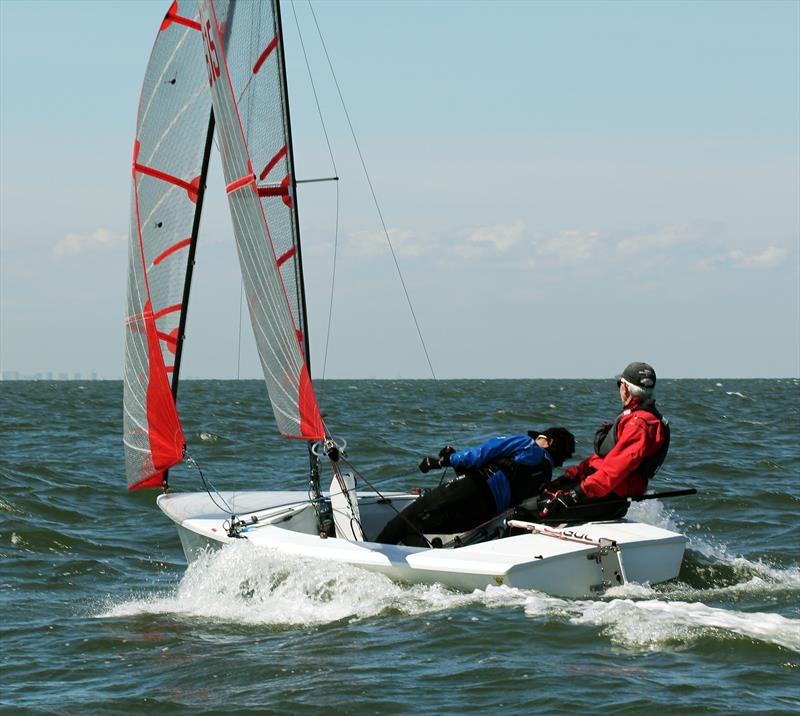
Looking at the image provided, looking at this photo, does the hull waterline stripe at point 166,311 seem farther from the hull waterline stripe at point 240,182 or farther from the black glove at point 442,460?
the black glove at point 442,460

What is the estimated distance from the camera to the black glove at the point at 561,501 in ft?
21.9

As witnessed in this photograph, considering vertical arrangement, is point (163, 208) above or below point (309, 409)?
above

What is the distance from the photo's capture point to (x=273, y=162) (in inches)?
281

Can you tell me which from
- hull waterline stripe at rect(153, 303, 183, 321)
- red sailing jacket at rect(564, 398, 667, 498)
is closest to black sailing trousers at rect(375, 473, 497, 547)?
red sailing jacket at rect(564, 398, 667, 498)

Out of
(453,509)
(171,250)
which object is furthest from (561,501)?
(171,250)

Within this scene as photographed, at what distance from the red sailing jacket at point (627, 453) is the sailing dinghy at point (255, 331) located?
0.23m

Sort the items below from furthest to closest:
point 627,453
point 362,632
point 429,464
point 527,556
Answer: point 429,464 → point 627,453 → point 527,556 → point 362,632

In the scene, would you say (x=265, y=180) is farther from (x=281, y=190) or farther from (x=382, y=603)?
(x=382, y=603)

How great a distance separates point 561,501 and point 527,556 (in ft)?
2.52

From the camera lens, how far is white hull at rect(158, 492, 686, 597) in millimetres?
5953

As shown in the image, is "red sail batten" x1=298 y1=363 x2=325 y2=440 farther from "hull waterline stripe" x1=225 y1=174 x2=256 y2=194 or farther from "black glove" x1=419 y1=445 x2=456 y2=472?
"hull waterline stripe" x1=225 y1=174 x2=256 y2=194

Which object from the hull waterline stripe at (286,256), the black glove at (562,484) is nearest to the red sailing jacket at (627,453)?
the black glove at (562,484)

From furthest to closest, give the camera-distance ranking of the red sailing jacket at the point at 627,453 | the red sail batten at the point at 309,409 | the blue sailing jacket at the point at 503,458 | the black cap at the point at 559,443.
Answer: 1. the red sail batten at the point at 309,409
2. the black cap at the point at 559,443
3. the blue sailing jacket at the point at 503,458
4. the red sailing jacket at the point at 627,453

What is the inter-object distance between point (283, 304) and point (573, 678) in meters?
3.09
